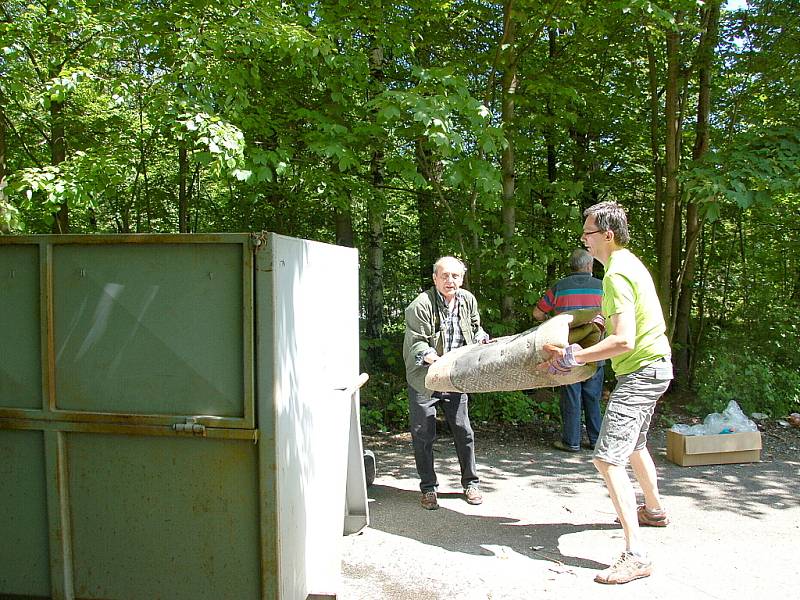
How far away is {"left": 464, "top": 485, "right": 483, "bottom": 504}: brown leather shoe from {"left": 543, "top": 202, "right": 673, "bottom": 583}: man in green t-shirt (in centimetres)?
140

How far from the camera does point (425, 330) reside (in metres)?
5.11

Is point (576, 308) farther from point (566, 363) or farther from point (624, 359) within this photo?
point (566, 363)

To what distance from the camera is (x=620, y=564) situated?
4016 millimetres

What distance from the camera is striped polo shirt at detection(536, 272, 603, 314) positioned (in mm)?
6574

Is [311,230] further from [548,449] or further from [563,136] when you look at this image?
[548,449]

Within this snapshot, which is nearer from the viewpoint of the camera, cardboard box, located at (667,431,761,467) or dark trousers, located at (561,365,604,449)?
cardboard box, located at (667,431,761,467)

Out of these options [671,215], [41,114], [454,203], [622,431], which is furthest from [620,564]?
[41,114]

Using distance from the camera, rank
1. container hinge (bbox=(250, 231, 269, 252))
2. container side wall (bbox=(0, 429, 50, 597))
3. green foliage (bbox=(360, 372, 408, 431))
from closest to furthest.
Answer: container hinge (bbox=(250, 231, 269, 252)) < container side wall (bbox=(0, 429, 50, 597)) < green foliage (bbox=(360, 372, 408, 431))

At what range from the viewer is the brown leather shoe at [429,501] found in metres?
5.30

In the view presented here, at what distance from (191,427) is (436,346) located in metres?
2.42

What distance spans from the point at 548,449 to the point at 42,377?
5128 mm

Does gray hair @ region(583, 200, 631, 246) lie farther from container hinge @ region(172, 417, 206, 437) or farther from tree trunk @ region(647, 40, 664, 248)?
tree trunk @ region(647, 40, 664, 248)

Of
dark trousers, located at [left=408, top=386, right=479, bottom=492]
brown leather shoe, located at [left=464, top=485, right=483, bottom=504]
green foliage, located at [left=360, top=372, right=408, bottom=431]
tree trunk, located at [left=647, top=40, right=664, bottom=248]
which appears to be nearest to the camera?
dark trousers, located at [left=408, top=386, right=479, bottom=492]

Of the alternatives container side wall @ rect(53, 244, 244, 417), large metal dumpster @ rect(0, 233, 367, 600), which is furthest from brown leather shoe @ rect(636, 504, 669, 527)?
container side wall @ rect(53, 244, 244, 417)
